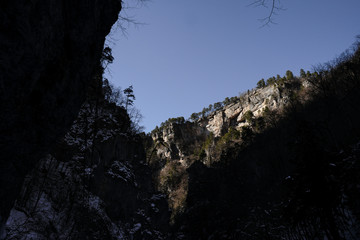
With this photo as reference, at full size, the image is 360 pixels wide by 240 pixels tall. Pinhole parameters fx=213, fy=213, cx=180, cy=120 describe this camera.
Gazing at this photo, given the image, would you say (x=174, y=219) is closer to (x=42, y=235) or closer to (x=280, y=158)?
(x=280, y=158)

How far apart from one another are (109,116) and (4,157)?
2574 centimetres

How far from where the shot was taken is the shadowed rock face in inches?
86.1

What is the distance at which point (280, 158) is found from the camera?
38.7 m

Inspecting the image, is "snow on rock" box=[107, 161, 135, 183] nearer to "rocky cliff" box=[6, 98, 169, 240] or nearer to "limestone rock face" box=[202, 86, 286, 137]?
"rocky cliff" box=[6, 98, 169, 240]

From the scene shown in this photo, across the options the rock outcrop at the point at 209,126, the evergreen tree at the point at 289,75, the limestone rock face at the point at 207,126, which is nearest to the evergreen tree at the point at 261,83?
the rock outcrop at the point at 209,126

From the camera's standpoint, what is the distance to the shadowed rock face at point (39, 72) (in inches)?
86.1

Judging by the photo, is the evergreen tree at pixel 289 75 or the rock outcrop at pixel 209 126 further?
the rock outcrop at pixel 209 126

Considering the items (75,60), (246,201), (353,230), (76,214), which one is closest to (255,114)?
(246,201)

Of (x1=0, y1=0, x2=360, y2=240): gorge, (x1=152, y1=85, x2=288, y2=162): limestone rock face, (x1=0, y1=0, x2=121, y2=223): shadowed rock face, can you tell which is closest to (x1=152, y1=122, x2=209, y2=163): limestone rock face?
(x1=152, y1=85, x2=288, y2=162): limestone rock face

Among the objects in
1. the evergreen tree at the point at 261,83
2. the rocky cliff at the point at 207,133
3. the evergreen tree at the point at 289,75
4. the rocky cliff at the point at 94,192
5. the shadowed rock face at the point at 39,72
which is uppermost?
the evergreen tree at the point at 261,83

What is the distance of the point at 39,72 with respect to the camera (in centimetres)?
265

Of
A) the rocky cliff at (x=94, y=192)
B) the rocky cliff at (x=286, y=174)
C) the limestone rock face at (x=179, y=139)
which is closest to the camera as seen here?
the rocky cliff at (x=286, y=174)

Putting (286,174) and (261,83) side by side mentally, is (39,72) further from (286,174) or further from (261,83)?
(261,83)

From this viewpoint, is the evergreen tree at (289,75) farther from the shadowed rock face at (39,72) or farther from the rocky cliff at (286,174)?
the shadowed rock face at (39,72)
